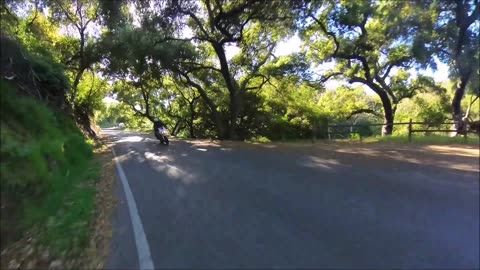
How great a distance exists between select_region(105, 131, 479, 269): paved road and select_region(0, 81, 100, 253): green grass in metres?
0.74

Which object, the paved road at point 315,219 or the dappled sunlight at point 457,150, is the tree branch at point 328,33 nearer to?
the dappled sunlight at point 457,150

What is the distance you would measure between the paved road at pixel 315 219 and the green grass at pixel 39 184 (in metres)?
0.74

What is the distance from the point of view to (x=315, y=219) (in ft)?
17.9

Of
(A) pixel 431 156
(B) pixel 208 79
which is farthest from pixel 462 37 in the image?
(B) pixel 208 79

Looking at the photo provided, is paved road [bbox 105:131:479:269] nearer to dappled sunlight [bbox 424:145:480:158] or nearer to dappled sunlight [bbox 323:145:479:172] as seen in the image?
dappled sunlight [bbox 323:145:479:172]

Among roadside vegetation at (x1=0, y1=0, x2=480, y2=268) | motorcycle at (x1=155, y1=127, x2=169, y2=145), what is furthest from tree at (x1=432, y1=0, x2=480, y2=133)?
motorcycle at (x1=155, y1=127, x2=169, y2=145)

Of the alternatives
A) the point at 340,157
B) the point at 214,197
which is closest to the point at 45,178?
the point at 214,197

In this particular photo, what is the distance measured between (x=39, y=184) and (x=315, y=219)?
194 inches

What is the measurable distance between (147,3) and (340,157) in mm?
10159

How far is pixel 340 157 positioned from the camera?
10.9 m

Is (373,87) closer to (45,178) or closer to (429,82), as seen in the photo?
(429,82)

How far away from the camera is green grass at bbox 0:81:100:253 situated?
219 inches

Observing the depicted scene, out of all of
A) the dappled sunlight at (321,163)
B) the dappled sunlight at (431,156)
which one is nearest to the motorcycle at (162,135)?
the dappled sunlight at (321,163)

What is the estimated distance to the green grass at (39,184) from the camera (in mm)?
5574
